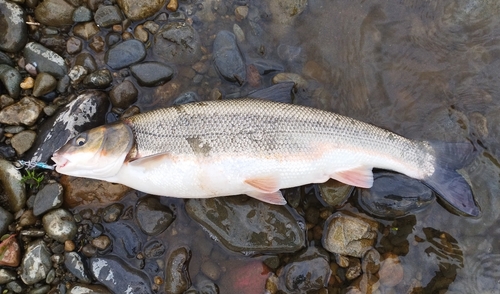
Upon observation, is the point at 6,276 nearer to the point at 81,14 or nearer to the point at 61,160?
the point at 61,160

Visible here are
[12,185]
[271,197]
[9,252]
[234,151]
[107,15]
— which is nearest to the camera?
[234,151]

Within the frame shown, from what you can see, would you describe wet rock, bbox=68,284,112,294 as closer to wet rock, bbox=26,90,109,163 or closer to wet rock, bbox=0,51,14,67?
wet rock, bbox=26,90,109,163

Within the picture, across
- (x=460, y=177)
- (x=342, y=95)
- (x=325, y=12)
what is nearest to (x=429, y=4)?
(x=325, y=12)

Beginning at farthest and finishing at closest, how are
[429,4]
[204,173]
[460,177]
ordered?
[429,4]
[460,177]
[204,173]

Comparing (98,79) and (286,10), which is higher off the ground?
(286,10)

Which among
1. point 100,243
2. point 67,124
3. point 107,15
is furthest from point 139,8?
point 100,243

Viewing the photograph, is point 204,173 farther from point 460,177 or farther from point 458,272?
point 458,272
